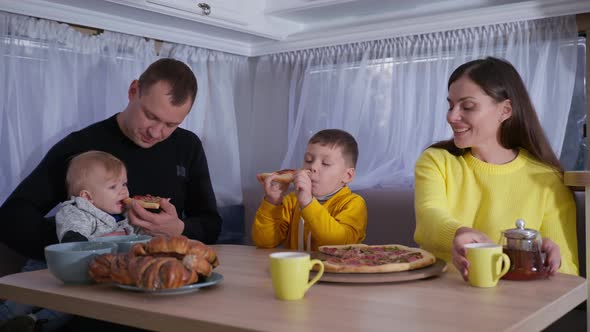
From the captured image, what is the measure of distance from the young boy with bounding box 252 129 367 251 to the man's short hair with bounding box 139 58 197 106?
0.47 meters

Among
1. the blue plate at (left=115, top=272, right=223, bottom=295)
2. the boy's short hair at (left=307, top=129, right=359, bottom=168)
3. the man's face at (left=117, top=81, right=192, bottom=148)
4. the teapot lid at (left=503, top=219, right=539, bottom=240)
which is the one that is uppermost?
the man's face at (left=117, top=81, right=192, bottom=148)

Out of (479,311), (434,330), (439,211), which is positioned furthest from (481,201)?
(434,330)

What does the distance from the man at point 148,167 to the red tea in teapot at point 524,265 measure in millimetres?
1213

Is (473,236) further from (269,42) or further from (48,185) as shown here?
(269,42)

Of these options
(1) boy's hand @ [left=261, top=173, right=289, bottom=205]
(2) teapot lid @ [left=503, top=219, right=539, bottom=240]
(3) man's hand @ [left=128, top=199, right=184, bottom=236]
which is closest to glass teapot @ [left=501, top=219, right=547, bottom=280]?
(2) teapot lid @ [left=503, top=219, right=539, bottom=240]

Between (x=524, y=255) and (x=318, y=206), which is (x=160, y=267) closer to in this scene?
(x=524, y=255)

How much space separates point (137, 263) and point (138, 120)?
48.4 inches

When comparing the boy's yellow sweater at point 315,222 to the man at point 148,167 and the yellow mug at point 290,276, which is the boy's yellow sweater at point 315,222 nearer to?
the man at point 148,167

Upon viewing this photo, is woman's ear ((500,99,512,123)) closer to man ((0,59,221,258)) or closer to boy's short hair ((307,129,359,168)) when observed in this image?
boy's short hair ((307,129,359,168))

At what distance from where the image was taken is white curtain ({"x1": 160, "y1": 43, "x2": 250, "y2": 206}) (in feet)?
11.6

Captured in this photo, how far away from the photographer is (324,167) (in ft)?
8.04

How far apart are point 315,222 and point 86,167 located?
83 centimetres

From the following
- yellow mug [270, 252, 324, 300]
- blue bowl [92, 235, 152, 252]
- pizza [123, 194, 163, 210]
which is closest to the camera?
yellow mug [270, 252, 324, 300]

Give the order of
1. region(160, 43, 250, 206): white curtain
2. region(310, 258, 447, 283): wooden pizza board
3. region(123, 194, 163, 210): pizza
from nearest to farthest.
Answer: region(310, 258, 447, 283): wooden pizza board, region(123, 194, 163, 210): pizza, region(160, 43, 250, 206): white curtain
